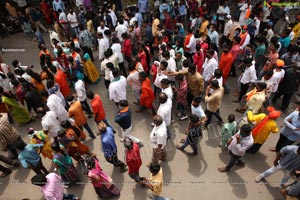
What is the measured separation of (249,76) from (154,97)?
2521 millimetres

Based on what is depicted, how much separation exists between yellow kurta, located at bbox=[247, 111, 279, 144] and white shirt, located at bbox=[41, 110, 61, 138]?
425 cm

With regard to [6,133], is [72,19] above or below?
above

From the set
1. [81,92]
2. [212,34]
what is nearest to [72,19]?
[81,92]

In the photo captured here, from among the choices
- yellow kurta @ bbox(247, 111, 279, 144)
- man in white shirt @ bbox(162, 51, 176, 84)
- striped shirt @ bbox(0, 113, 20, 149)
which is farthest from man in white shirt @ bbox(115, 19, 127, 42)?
yellow kurta @ bbox(247, 111, 279, 144)

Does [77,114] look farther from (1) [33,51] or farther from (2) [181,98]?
(1) [33,51]

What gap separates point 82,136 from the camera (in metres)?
6.10

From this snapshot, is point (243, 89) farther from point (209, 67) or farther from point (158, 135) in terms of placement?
point (158, 135)

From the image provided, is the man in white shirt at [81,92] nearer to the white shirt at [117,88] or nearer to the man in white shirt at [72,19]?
the white shirt at [117,88]

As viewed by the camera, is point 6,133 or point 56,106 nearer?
point 6,133

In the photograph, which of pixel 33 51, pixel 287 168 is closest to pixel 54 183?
pixel 287 168

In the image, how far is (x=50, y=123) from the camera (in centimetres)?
543

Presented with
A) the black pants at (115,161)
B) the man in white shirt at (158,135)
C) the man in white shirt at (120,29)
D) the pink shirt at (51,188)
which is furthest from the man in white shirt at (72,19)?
the pink shirt at (51,188)

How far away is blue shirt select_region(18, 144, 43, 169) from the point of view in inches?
189

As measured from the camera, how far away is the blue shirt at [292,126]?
16.3 ft
